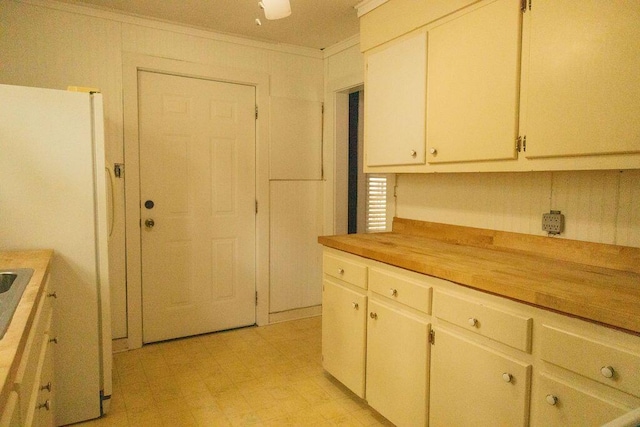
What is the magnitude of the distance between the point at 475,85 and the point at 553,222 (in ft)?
2.36

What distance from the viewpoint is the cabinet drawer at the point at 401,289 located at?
5.69 ft

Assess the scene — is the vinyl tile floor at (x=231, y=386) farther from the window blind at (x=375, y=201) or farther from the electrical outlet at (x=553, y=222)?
the window blind at (x=375, y=201)

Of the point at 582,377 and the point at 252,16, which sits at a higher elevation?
the point at 252,16

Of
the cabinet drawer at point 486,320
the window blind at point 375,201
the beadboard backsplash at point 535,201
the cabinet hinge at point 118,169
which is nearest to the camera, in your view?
the cabinet drawer at point 486,320

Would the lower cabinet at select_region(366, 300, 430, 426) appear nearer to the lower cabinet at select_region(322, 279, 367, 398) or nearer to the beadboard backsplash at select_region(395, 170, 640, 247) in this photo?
the lower cabinet at select_region(322, 279, 367, 398)

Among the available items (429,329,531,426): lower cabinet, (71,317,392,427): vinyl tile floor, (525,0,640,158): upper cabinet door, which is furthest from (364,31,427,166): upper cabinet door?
(71,317,392,427): vinyl tile floor

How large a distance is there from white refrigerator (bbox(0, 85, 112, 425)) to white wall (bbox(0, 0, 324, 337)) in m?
0.44

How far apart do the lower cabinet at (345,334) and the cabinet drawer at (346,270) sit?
5 centimetres

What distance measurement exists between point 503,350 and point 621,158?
0.78 meters

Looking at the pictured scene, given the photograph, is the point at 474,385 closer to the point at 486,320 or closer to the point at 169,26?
the point at 486,320

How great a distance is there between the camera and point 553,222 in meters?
1.84

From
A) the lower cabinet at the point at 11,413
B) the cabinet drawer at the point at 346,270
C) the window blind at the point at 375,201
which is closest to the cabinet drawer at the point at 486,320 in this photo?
the cabinet drawer at the point at 346,270

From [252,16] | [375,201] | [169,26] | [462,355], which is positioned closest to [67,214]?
[169,26]

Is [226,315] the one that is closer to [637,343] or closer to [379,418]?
[379,418]
